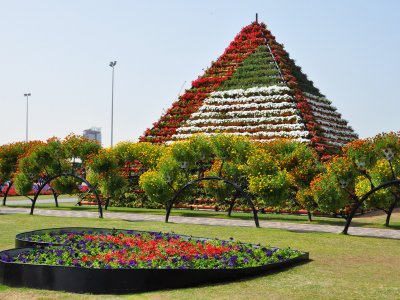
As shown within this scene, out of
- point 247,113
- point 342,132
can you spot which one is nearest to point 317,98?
point 342,132

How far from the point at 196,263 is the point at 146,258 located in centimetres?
116

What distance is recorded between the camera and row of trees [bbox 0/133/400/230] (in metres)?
26.1

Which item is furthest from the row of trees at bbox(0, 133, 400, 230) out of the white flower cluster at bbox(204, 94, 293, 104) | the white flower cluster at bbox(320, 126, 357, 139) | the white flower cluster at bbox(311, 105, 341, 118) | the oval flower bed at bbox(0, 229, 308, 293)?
the white flower cluster at bbox(311, 105, 341, 118)

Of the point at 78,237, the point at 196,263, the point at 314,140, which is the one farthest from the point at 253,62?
the point at 196,263

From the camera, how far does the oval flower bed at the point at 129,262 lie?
1177 cm

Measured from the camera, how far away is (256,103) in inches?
1805

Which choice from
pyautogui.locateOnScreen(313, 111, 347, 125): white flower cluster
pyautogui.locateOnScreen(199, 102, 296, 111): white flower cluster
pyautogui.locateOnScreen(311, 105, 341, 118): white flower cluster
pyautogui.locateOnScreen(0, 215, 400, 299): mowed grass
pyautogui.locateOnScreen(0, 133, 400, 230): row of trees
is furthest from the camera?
pyautogui.locateOnScreen(311, 105, 341, 118): white flower cluster

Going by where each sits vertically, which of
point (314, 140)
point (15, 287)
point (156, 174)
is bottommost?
point (15, 287)

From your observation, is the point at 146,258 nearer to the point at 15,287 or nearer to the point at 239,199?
the point at 15,287

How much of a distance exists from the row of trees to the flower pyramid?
5.46 metres

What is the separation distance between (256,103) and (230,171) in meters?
13.7

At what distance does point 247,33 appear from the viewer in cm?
5500

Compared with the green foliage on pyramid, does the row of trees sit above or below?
below

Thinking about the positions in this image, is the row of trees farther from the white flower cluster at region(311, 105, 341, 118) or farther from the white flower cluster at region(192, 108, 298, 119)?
the white flower cluster at region(311, 105, 341, 118)
